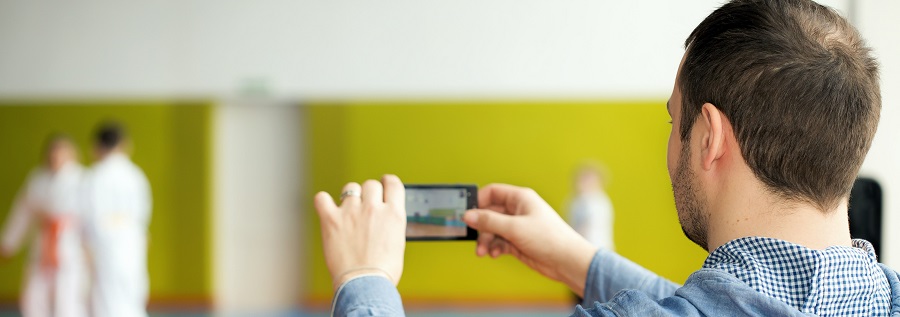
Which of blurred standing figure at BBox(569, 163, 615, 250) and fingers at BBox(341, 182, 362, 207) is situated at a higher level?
fingers at BBox(341, 182, 362, 207)

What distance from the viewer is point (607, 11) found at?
316 inches

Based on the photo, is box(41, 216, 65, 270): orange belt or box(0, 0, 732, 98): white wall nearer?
box(41, 216, 65, 270): orange belt

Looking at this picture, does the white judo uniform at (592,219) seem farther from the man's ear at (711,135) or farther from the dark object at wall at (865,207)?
the man's ear at (711,135)

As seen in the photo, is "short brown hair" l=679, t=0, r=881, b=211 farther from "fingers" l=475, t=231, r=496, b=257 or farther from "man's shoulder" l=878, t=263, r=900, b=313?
"fingers" l=475, t=231, r=496, b=257

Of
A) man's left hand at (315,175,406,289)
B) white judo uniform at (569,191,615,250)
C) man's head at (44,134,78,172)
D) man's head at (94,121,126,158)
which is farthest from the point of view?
white judo uniform at (569,191,615,250)

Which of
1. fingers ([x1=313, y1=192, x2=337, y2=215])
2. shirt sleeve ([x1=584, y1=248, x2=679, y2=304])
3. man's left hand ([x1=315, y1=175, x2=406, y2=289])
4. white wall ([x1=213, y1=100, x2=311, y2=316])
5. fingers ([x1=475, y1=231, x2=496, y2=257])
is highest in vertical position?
fingers ([x1=313, y1=192, x2=337, y2=215])

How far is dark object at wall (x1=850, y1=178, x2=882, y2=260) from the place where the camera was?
1.46 metres

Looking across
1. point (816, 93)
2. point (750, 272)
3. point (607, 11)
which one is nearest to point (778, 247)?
point (750, 272)

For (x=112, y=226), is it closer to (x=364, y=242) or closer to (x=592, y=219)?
(x=592, y=219)

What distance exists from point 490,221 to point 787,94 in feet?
1.83

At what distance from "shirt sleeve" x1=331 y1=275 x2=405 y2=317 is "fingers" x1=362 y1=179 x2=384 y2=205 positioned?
0.29ft

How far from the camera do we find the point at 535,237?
1363 mm

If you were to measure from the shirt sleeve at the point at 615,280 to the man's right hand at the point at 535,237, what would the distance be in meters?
0.02

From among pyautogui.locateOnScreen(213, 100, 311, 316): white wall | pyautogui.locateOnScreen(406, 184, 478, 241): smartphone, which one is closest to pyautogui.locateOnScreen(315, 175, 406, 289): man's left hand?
pyautogui.locateOnScreen(406, 184, 478, 241): smartphone
